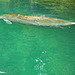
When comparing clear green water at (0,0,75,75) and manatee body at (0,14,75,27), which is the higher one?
manatee body at (0,14,75,27)

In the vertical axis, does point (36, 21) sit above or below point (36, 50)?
above

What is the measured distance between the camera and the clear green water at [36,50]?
4.08 meters

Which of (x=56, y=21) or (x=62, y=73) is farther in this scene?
(x=56, y=21)

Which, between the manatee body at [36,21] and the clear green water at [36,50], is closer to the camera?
the clear green water at [36,50]

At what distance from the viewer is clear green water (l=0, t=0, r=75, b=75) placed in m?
4.08

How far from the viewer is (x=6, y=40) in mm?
5570

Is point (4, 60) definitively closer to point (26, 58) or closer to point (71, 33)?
point (26, 58)

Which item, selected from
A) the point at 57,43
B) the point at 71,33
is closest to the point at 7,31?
the point at 57,43

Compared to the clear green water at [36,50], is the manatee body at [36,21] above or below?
above

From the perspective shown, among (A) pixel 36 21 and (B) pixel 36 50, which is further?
(A) pixel 36 21

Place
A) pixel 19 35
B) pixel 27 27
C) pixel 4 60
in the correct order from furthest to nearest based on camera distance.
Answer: pixel 27 27, pixel 19 35, pixel 4 60

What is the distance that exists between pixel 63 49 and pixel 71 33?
1.41m

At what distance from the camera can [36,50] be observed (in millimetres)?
4992

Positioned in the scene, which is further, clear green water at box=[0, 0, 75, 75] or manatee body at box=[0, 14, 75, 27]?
manatee body at box=[0, 14, 75, 27]
